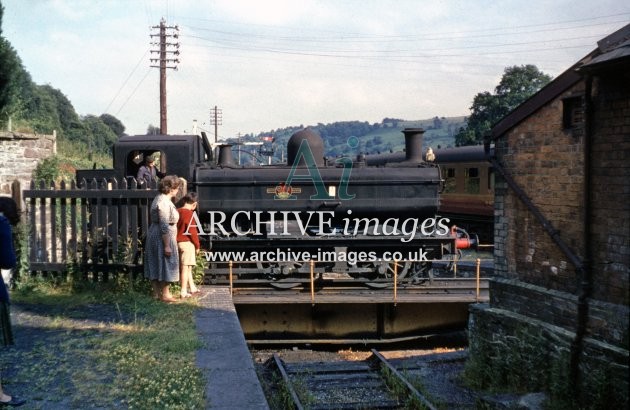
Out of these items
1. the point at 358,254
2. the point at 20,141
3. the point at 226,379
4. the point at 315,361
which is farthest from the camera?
the point at 20,141

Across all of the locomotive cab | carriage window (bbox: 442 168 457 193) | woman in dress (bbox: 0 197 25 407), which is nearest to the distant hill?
carriage window (bbox: 442 168 457 193)

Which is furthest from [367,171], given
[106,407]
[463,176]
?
[463,176]

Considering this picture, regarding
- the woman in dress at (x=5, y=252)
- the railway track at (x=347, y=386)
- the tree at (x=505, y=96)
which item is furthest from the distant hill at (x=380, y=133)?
the woman in dress at (x=5, y=252)

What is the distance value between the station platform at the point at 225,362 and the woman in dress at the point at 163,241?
24.0 inches

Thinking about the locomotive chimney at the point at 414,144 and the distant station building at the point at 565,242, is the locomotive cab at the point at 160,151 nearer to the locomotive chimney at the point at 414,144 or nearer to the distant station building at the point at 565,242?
the locomotive chimney at the point at 414,144

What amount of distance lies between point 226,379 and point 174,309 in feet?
7.70

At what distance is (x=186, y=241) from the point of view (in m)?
7.40

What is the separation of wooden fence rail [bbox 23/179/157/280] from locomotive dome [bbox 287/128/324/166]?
363 cm

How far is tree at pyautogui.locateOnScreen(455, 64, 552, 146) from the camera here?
41.2 m

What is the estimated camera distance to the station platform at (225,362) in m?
4.10

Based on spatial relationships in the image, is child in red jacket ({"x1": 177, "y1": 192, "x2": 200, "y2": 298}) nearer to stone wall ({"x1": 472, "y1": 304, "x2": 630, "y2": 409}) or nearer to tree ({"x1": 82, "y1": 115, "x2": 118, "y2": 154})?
stone wall ({"x1": 472, "y1": 304, "x2": 630, "y2": 409})

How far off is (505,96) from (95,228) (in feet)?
127

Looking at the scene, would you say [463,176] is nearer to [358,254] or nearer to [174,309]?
[358,254]

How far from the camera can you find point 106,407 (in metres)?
3.92
